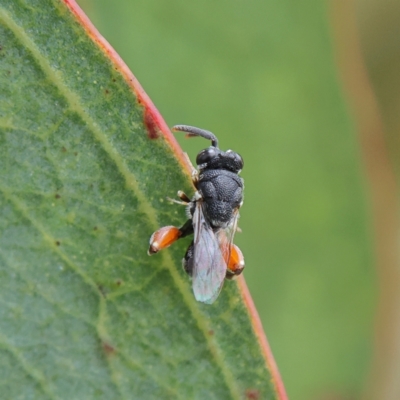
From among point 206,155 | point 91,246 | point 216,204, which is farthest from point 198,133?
point 91,246

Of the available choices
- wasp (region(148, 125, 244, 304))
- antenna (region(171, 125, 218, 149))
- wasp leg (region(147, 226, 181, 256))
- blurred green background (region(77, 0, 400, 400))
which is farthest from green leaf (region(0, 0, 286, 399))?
blurred green background (region(77, 0, 400, 400))

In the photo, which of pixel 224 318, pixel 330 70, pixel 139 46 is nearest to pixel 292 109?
pixel 330 70

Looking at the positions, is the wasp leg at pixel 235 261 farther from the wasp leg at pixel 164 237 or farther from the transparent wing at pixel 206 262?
the wasp leg at pixel 164 237

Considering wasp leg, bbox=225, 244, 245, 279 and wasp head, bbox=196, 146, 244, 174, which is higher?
wasp head, bbox=196, 146, 244, 174

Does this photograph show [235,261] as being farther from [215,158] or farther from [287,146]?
[287,146]

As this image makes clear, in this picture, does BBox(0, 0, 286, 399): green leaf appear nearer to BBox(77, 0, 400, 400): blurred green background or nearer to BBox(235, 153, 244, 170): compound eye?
BBox(235, 153, 244, 170): compound eye
